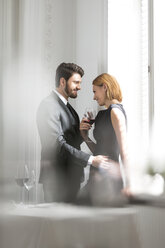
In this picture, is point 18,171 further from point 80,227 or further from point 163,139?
point 163,139

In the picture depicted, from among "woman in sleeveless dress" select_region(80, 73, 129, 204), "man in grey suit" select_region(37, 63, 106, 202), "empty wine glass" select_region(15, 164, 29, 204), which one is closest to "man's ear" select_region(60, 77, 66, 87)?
"man in grey suit" select_region(37, 63, 106, 202)

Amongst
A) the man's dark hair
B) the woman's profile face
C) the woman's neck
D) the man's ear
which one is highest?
the man's dark hair

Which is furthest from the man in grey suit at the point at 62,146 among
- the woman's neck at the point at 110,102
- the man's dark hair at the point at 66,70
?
the woman's neck at the point at 110,102

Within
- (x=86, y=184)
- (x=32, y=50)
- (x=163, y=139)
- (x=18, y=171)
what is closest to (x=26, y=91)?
(x=32, y=50)

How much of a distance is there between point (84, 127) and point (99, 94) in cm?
12

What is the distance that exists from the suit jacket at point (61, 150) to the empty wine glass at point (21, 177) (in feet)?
0.17

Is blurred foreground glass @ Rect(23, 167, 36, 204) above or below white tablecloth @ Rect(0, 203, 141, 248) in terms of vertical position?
above

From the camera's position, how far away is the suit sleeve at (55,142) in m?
1.50

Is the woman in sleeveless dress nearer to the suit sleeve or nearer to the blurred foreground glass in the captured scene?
the suit sleeve

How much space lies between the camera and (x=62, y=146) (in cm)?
150

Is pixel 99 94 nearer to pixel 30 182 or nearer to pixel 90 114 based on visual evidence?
pixel 90 114

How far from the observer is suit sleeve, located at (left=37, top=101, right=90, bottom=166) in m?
1.50

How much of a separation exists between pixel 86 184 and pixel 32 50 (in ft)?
1.56

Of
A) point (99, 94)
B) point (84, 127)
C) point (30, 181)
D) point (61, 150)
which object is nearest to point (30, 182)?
point (30, 181)
